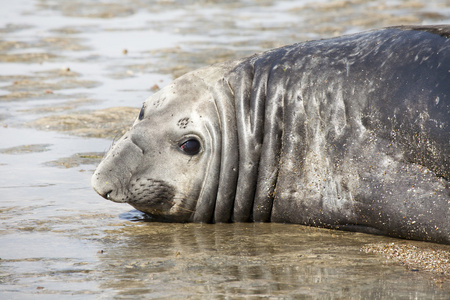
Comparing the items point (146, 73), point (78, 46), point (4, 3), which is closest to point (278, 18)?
point (78, 46)

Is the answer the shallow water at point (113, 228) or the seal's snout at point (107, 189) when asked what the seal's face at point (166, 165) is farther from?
the shallow water at point (113, 228)

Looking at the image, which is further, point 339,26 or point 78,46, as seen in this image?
point 339,26

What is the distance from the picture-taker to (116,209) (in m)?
5.90

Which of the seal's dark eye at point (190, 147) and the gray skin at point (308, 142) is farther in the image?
the seal's dark eye at point (190, 147)

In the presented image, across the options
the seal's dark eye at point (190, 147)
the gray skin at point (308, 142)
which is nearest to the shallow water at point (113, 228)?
the gray skin at point (308, 142)

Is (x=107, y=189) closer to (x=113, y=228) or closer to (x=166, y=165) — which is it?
(x=113, y=228)

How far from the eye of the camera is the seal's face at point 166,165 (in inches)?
218

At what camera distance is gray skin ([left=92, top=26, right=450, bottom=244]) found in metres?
4.86

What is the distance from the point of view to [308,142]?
5.33m

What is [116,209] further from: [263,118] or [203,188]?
[263,118]

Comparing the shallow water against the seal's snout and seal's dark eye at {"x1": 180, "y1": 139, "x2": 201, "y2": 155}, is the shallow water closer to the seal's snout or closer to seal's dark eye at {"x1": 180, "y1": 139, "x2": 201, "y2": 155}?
the seal's snout

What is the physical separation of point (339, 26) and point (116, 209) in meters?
11.2

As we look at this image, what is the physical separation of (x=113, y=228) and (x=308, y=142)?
1449 mm

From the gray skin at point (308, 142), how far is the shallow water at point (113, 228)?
170mm
